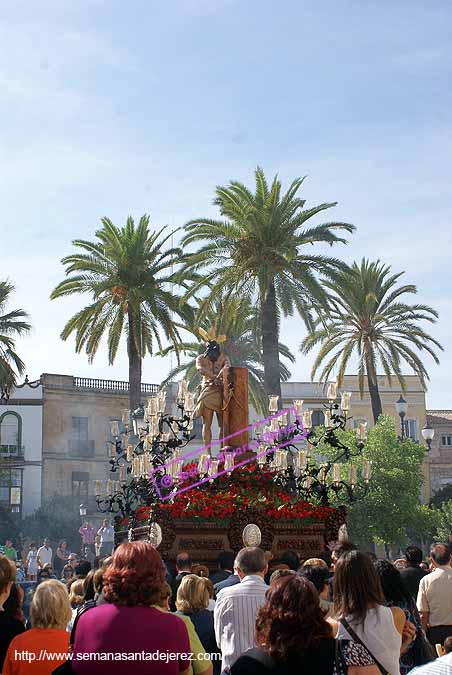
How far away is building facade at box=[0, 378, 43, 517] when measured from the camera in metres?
59.2

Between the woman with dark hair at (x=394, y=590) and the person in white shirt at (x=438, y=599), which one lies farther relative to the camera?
the person in white shirt at (x=438, y=599)

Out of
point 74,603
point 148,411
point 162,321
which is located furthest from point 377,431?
point 74,603

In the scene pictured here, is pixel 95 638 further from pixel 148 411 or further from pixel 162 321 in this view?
pixel 162 321

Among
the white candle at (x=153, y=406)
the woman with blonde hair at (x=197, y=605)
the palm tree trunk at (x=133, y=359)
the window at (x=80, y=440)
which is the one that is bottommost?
the woman with blonde hair at (x=197, y=605)

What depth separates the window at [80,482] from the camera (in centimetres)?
6044

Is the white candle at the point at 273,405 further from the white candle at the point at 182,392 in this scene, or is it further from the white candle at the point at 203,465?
the white candle at the point at 203,465

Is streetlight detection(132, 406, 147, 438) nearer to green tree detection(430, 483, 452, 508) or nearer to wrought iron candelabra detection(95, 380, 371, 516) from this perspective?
wrought iron candelabra detection(95, 380, 371, 516)

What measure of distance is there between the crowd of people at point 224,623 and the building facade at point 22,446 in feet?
173

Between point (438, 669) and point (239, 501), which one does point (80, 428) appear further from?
point (438, 669)

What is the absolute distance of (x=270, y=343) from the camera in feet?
96.9

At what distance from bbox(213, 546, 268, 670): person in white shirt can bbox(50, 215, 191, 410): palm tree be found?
25.9m

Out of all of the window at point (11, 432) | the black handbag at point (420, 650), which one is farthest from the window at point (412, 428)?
the black handbag at point (420, 650)

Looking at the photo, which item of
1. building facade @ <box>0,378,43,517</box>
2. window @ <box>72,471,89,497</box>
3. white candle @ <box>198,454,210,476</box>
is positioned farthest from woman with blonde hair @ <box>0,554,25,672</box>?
window @ <box>72,471,89,497</box>

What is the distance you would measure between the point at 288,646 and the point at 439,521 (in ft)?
129
